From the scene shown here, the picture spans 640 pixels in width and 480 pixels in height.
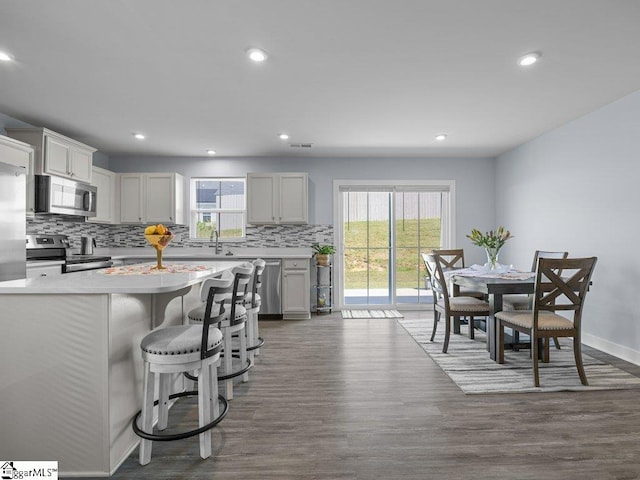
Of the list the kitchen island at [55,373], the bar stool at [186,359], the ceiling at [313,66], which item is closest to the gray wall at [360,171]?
the ceiling at [313,66]

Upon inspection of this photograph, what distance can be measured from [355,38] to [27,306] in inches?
97.5

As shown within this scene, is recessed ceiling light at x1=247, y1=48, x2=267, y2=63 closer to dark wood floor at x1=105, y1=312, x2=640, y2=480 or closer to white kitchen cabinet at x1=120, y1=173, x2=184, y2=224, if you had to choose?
dark wood floor at x1=105, y1=312, x2=640, y2=480

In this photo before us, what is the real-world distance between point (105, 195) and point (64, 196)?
3.39ft

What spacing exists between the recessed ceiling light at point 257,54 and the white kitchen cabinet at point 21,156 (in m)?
2.55

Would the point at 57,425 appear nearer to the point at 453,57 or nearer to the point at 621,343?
the point at 453,57

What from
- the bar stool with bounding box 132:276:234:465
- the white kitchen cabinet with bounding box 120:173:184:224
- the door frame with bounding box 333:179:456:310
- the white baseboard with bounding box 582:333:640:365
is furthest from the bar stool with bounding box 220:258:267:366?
the white baseboard with bounding box 582:333:640:365

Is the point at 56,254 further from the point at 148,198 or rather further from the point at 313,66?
the point at 313,66

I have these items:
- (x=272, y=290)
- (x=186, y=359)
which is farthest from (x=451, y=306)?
(x=186, y=359)

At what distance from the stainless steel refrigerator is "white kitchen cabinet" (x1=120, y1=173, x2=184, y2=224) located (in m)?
2.50

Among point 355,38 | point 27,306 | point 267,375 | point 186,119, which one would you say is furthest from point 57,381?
point 186,119

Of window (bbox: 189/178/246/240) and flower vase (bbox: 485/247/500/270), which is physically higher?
window (bbox: 189/178/246/240)

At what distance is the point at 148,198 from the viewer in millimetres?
5469

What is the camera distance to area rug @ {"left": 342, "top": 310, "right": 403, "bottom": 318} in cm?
535

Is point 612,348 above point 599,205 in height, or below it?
below
